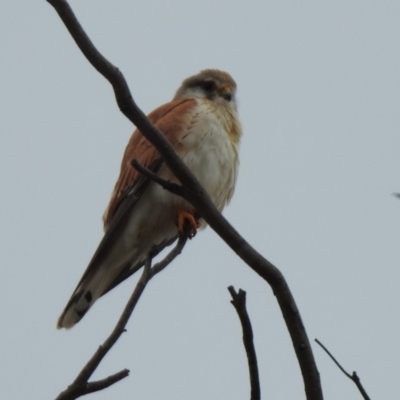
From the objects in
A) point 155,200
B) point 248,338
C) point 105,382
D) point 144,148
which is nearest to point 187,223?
point 155,200

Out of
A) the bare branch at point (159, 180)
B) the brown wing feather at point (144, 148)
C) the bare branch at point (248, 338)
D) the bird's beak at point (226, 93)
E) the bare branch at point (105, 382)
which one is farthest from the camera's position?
the bird's beak at point (226, 93)

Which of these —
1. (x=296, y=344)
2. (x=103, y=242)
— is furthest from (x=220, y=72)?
(x=296, y=344)

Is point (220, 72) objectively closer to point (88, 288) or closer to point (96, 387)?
point (88, 288)

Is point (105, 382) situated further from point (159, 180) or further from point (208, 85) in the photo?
point (208, 85)

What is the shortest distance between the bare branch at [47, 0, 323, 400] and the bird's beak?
9.71 ft

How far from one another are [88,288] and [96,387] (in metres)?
2.25

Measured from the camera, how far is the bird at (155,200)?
4574 millimetres

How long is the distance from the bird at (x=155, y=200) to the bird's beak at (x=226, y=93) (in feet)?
1.81

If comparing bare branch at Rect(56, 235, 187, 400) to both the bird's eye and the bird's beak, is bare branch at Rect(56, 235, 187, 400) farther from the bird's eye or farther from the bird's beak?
the bird's eye

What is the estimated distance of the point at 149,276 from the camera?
2898mm

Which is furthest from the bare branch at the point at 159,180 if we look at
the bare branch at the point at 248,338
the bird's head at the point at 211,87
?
the bird's head at the point at 211,87

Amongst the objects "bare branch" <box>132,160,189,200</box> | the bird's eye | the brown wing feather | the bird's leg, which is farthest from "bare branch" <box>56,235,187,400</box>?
the bird's eye

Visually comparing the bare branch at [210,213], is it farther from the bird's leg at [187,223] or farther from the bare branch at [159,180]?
the bird's leg at [187,223]

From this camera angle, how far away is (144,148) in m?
4.88
